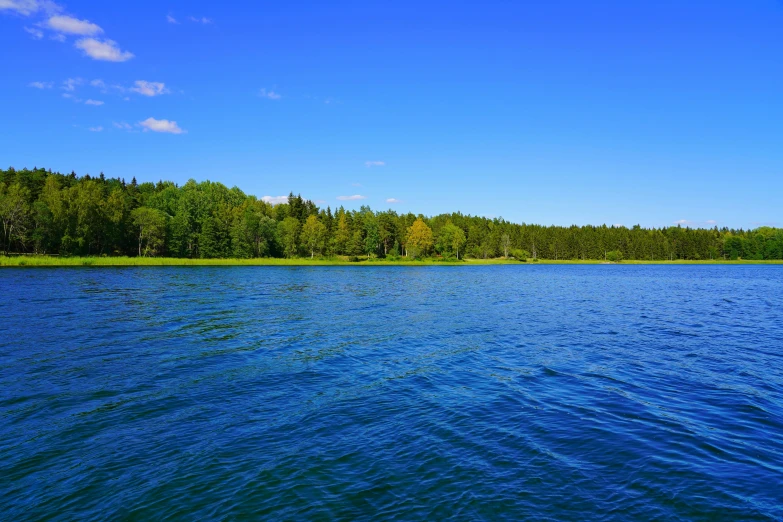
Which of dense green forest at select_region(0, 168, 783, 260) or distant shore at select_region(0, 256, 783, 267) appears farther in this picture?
dense green forest at select_region(0, 168, 783, 260)

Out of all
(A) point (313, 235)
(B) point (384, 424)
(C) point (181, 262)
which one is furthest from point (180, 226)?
(B) point (384, 424)

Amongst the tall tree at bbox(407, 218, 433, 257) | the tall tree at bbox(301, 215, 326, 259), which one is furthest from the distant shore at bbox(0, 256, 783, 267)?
the tall tree at bbox(301, 215, 326, 259)

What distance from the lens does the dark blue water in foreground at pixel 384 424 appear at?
27.2 ft

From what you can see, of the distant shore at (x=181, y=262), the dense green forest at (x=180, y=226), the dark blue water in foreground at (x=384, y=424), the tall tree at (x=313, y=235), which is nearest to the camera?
the dark blue water in foreground at (x=384, y=424)

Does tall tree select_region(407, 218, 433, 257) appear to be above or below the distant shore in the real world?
above

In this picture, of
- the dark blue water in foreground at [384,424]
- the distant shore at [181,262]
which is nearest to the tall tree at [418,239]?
the distant shore at [181,262]

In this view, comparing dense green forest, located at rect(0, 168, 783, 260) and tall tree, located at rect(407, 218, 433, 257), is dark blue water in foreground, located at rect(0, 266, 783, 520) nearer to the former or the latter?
dense green forest, located at rect(0, 168, 783, 260)

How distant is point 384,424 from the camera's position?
11.9 meters

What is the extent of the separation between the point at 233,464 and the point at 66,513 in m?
2.84

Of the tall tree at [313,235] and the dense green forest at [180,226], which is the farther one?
the tall tree at [313,235]

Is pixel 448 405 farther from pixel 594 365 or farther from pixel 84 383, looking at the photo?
pixel 84 383

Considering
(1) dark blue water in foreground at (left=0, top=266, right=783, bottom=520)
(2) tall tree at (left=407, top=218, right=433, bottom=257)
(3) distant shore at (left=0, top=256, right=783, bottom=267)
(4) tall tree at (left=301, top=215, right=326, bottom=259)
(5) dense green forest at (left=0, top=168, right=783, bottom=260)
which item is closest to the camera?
(1) dark blue water in foreground at (left=0, top=266, right=783, bottom=520)

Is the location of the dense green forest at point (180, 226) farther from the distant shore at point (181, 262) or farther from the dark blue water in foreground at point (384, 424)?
the dark blue water in foreground at point (384, 424)

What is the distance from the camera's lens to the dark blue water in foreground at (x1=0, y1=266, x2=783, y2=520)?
8.30 m
